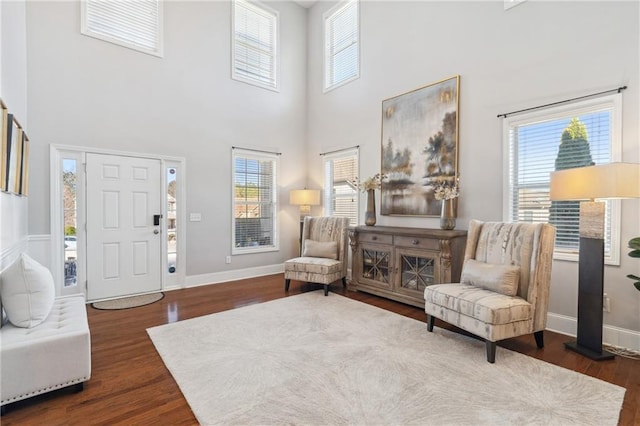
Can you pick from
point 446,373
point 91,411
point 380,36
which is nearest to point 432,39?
point 380,36

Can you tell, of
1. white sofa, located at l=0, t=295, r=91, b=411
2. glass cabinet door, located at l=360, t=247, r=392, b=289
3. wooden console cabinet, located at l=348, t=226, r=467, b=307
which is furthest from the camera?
glass cabinet door, located at l=360, t=247, r=392, b=289

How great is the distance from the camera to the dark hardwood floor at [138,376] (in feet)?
6.21

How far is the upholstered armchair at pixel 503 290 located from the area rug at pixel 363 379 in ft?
0.86

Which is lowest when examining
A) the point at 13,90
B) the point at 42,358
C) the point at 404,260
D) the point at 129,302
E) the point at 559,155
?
the point at 129,302

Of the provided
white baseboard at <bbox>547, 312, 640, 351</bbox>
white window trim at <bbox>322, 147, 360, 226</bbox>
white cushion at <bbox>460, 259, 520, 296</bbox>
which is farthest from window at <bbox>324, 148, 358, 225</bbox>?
white baseboard at <bbox>547, 312, 640, 351</bbox>

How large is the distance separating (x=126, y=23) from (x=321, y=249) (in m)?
4.32

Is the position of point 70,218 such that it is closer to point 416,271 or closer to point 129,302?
point 129,302

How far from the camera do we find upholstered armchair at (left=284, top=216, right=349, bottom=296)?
445cm

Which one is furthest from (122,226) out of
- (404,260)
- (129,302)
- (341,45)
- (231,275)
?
(341,45)

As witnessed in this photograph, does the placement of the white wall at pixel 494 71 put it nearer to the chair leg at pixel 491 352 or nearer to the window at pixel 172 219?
the chair leg at pixel 491 352

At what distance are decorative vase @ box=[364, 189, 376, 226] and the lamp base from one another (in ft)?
8.91

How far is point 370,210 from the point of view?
4.91 metres

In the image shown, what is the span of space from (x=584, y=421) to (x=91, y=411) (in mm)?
2939

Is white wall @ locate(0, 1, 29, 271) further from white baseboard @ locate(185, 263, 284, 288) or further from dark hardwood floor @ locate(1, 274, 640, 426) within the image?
white baseboard @ locate(185, 263, 284, 288)
